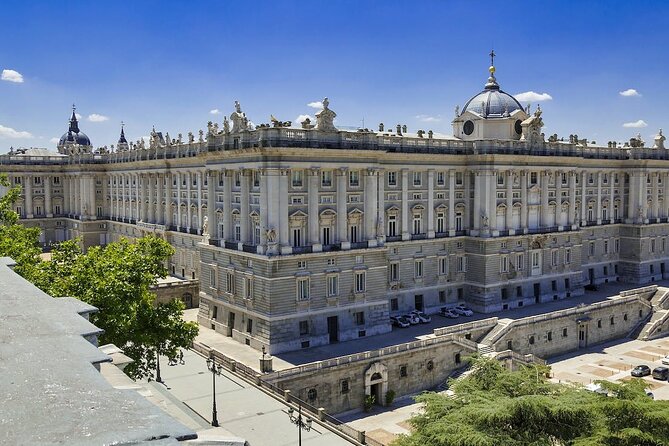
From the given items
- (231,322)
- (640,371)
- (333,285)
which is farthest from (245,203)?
(640,371)

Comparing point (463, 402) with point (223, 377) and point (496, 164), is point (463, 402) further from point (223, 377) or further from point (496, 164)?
point (496, 164)

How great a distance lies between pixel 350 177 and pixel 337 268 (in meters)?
8.09

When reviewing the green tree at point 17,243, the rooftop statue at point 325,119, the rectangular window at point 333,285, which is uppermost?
the rooftop statue at point 325,119

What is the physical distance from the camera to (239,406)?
40.5 metres

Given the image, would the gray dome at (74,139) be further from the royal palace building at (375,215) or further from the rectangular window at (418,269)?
the rectangular window at (418,269)

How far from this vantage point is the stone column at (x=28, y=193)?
103 meters

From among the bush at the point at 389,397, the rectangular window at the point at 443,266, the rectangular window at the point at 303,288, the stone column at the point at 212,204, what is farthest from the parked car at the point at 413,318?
the stone column at the point at 212,204

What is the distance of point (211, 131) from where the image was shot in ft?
193

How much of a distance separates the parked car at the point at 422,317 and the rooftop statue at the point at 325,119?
20.2 m

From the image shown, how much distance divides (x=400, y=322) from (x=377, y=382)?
11311 millimetres

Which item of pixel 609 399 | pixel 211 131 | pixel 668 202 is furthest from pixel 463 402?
pixel 668 202

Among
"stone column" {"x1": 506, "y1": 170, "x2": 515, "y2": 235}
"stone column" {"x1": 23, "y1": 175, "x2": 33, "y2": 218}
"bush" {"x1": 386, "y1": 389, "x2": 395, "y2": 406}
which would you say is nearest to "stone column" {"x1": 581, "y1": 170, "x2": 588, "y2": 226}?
"stone column" {"x1": 506, "y1": 170, "x2": 515, "y2": 235}

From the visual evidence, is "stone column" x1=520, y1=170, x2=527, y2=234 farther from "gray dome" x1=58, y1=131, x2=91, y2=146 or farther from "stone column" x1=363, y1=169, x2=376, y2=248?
"gray dome" x1=58, y1=131, x2=91, y2=146

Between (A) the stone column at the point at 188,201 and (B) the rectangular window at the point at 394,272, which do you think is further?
(A) the stone column at the point at 188,201
